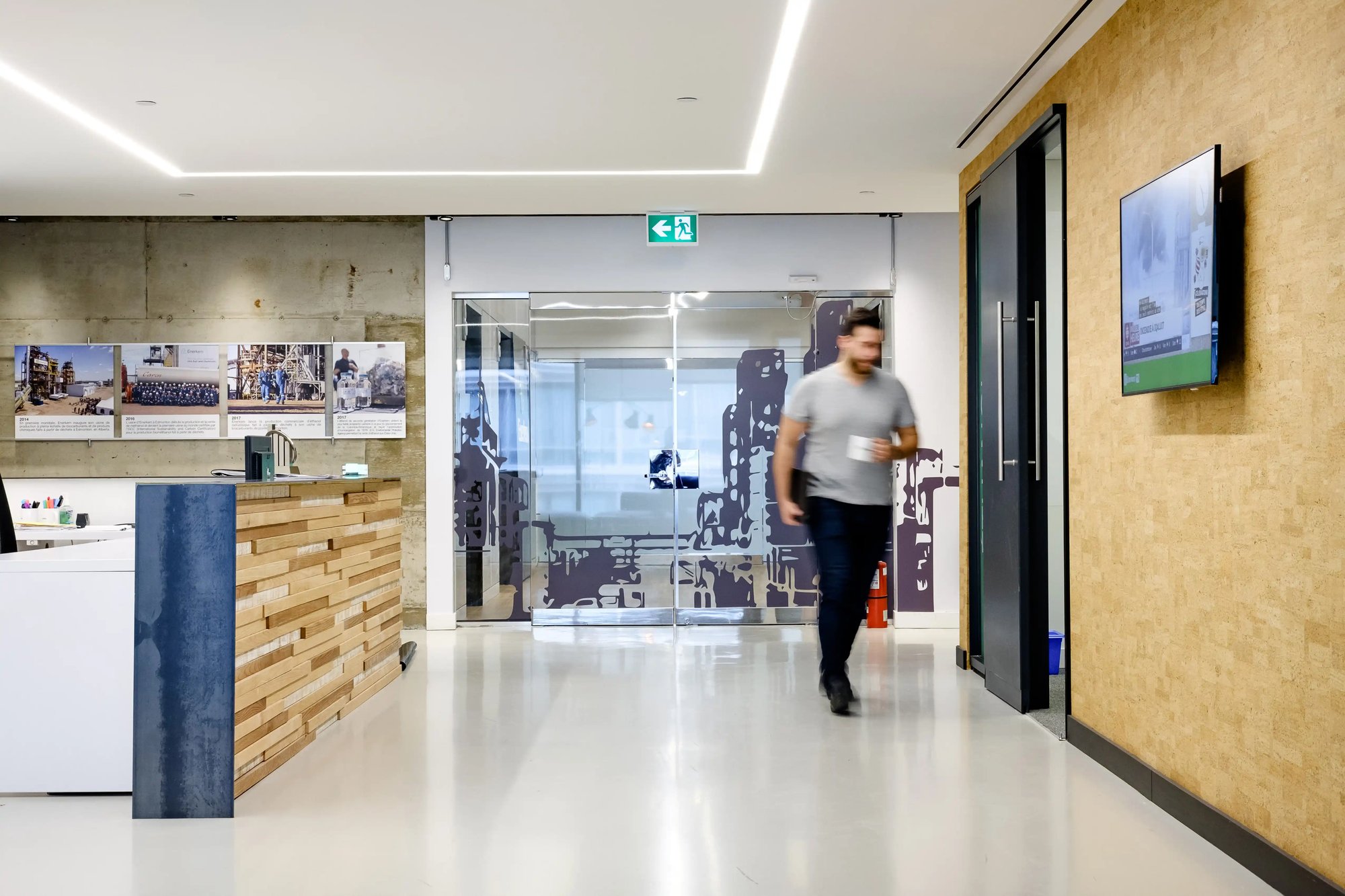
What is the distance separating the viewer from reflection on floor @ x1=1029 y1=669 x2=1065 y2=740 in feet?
14.0

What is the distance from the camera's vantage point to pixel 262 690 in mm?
3611

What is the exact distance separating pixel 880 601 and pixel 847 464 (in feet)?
10.5

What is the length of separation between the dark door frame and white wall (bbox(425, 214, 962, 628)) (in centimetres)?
170

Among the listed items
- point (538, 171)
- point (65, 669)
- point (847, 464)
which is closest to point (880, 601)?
point (847, 464)

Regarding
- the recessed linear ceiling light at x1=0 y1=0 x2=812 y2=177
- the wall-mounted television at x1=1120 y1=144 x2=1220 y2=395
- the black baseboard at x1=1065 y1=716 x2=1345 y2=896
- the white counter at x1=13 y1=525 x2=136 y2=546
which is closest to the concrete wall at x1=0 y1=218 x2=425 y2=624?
the white counter at x1=13 y1=525 x2=136 y2=546

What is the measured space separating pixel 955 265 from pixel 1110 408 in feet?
12.5

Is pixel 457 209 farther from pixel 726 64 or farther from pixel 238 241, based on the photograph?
pixel 726 64

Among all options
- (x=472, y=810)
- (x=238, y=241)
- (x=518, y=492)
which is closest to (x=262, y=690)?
(x=472, y=810)

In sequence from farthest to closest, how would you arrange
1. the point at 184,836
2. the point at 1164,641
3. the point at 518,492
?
1. the point at 518,492
2. the point at 1164,641
3. the point at 184,836

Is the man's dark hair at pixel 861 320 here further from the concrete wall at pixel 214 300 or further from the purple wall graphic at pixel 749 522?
the concrete wall at pixel 214 300

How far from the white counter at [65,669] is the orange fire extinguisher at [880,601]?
16.4 ft

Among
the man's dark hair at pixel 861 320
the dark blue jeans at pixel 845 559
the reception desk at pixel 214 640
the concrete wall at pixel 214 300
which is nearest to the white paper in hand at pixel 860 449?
the dark blue jeans at pixel 845 559

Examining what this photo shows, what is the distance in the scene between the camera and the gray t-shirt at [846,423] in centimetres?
432

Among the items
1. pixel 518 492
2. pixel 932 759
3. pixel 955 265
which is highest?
pixel 955 265
